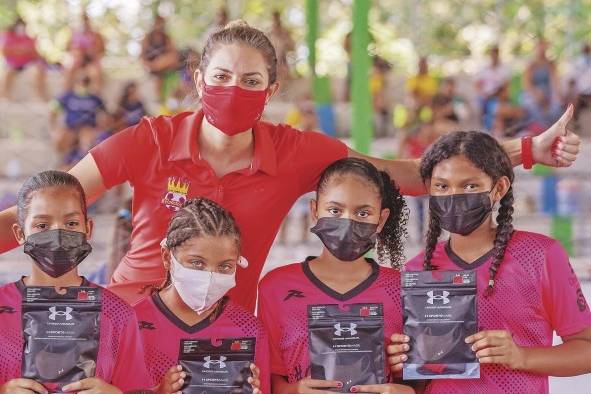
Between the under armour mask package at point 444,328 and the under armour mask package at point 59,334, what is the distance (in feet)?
2.85

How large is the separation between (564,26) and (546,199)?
273 centimetres

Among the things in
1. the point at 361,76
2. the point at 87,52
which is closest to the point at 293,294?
the point at 361,76

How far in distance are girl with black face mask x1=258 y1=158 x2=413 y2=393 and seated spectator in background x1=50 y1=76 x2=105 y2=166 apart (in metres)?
4.56

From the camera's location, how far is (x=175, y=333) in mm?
3189

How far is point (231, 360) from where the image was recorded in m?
3.10

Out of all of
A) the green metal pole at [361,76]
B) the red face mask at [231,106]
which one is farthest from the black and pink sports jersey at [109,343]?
the green metal pole at [361,76]

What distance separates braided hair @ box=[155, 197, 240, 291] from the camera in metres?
3.25

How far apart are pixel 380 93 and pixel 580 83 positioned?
5.34 feet

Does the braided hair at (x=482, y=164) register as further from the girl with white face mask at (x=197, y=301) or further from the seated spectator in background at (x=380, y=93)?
the seated spectator in background at (x=380, y=93)

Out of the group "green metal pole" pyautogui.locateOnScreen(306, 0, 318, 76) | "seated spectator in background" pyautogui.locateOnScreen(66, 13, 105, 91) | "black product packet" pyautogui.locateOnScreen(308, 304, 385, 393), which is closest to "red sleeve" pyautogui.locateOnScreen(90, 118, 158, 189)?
"black product packet" pyautogui.locateOnScreen(308, 304, 385, 393)

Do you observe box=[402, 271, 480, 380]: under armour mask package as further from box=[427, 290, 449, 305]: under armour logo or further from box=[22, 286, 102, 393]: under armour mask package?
box=[22, 286, 102, 393]: under armour mask package

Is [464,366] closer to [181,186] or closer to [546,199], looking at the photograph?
[181,186]

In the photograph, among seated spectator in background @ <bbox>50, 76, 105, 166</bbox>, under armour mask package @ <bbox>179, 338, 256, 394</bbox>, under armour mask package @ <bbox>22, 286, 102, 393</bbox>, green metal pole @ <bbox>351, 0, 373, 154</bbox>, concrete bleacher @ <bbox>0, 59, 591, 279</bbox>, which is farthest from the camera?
seated spectator in background @ <bbox>50, 76, 105, 166</bbox>

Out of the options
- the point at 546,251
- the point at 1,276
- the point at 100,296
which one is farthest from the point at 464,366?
the point at 1,276
